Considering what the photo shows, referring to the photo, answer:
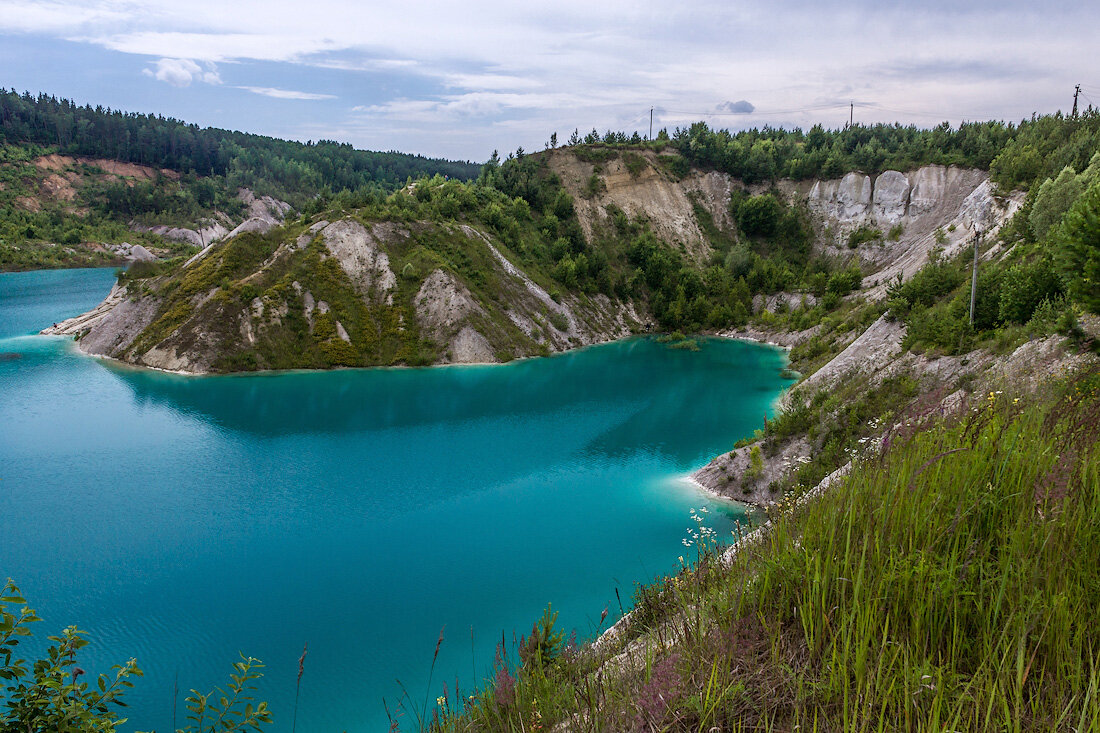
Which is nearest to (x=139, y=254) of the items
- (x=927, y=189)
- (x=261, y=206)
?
(x=261, y=206)

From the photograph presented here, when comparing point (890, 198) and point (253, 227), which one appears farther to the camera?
point (890, 198)

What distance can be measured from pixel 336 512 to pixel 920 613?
25887 millimetres

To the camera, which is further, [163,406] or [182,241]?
[182,241]

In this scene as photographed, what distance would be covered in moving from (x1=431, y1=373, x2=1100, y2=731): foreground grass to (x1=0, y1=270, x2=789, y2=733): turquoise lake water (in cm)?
1286

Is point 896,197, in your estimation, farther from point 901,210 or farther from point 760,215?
point 760,215

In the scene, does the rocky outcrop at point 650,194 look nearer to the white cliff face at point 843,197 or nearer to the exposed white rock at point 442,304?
the white cliff face at point 843,197

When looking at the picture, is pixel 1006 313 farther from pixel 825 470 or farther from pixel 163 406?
pixel 163 406

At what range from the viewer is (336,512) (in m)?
26.7

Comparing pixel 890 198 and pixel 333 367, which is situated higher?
pixel 890 198

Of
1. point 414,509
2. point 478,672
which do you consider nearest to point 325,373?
point 414,509

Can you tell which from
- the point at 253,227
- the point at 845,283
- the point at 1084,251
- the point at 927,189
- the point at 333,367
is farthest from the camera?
the point at 927,189

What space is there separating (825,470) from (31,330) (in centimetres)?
7953

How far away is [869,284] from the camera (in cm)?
6481

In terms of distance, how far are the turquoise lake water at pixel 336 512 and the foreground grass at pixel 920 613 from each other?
12.9m
